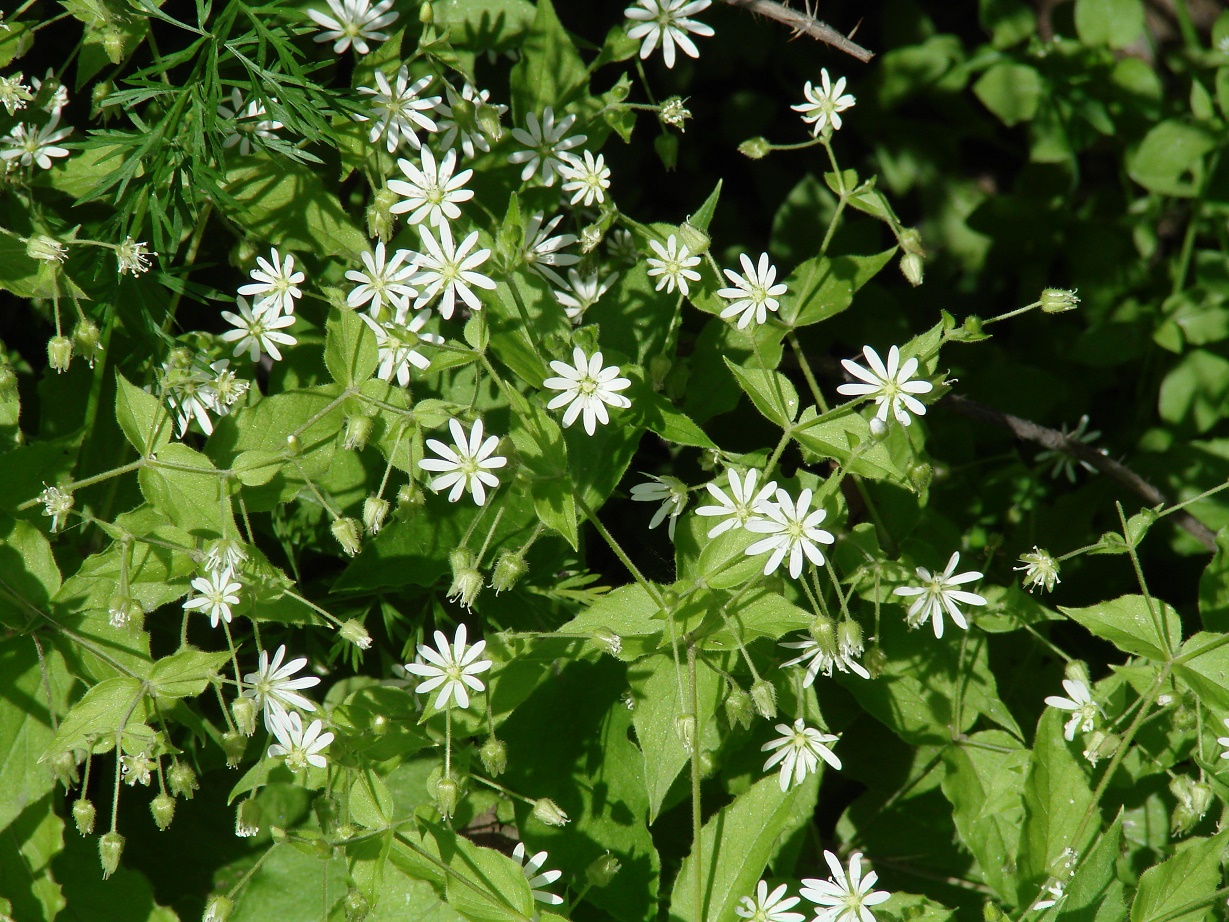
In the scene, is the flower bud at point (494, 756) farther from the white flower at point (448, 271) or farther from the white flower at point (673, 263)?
the white flower at point (673, 263)

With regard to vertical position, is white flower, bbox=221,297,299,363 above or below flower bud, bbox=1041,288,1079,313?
below

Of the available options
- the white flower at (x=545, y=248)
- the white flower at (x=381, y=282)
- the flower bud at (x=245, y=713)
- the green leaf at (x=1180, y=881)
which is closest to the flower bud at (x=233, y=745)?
the flower bud at (x=245, y=713)

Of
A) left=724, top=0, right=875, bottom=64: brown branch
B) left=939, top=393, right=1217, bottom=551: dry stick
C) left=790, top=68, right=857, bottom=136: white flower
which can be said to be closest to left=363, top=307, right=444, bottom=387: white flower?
left=790, top=68, right=857, bottom=136: white flower

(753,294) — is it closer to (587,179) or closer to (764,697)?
(587,179)

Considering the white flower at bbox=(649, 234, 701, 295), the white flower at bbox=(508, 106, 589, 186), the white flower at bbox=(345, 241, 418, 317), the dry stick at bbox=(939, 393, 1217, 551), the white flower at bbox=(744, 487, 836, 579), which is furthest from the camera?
the dry stick at bbox=(939, 393, 1217, 551)

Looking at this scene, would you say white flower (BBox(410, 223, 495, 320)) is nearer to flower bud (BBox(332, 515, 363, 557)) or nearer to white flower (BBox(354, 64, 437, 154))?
white flower (BBox(354, 64, 437, 154))

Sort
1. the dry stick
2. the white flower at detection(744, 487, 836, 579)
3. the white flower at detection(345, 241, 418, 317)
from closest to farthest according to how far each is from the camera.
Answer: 1. the white flower at detection(744, 487, 836, 579)
2. the white flower at detection(345, 241, 418, 317)
3. the dry stick

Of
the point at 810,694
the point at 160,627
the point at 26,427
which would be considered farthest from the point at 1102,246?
the point at 26,427
